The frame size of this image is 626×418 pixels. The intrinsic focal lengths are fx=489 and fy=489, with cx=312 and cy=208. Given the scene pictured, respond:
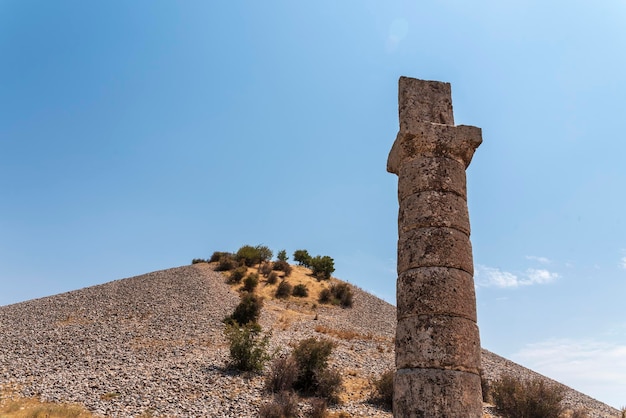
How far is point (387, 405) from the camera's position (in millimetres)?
13211

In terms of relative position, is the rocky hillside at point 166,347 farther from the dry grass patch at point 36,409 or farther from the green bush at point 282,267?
the green bush at point 282,267

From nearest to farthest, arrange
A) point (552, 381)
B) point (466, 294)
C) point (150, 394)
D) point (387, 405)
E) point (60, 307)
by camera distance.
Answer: point (466, 294) < point (150, 394) < point (387, 405) < point (552, 381) < point (60, 307)

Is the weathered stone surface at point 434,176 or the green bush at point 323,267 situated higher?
the green bush at point 323,267

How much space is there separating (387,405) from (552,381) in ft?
41.9

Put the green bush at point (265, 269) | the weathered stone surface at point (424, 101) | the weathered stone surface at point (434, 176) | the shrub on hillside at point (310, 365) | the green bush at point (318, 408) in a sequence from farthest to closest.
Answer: the green bush at point (265, 269) < the shrub on hillside at point (310, 365) < the green bush at point (318, 408) < the weathered stone surface at point (424, 101) < the weathered stone surface at point (434, 176)

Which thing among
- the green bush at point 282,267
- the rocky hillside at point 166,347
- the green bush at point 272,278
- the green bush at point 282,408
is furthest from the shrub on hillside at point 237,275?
the green bush at point 282,408

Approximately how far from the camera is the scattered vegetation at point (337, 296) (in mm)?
30172

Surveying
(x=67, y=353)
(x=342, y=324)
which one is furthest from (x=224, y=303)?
(x=67, y=353)

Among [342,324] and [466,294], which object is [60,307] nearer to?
[342,324]

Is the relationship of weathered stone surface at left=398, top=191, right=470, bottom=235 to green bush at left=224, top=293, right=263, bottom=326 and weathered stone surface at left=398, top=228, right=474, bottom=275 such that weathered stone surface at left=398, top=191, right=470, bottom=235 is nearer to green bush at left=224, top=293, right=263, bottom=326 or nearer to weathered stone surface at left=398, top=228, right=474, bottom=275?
weathered stone surface at left=398, top=228, right=474, bottom=275

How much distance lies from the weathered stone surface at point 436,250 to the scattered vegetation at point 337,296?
24.0 m

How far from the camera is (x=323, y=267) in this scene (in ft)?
120

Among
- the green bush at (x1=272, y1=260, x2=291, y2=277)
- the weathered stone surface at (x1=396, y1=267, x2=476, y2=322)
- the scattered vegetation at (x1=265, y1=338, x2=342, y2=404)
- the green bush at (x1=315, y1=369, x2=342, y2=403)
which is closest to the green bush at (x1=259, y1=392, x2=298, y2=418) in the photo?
the scattered vegetation at (x1=265, y1=338, x2=342, y2=404)

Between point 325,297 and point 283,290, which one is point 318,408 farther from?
point 325,297
